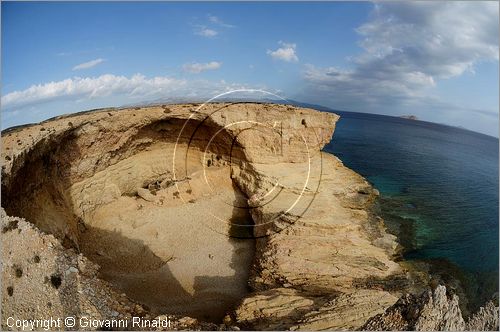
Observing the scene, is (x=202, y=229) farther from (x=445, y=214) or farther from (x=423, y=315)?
(x=445, y=214)

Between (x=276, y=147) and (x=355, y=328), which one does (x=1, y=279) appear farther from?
(x=276, y=147)

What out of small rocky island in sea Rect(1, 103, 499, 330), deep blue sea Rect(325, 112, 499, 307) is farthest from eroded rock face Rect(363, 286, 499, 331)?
deep blue sea Rect(325, 112, 499, 307)

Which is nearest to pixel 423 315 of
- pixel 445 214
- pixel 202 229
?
pixel 202 229

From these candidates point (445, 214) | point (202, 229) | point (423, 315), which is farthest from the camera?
point (445, 214)

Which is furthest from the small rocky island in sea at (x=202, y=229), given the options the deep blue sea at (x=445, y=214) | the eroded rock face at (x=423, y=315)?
the deep blue sea at (x=445, y=214)

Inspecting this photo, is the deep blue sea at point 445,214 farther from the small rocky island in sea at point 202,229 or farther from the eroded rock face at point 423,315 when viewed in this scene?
the eroded rock face at point 423,315

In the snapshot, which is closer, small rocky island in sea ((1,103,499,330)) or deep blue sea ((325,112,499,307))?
small rocky island in sea ((1,103,499,330))

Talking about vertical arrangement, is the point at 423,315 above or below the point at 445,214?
above

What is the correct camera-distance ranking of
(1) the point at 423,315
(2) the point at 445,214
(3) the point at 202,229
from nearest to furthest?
(1) the point at 423,315
(3) the point at 202,229
(2) the point at 445,214

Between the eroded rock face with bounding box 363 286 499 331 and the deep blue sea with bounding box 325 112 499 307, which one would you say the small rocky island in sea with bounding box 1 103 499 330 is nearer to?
the eroded rock face with bounding box 363 286 499 331

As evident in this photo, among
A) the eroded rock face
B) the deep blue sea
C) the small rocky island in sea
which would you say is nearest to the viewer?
the eroded rock face
